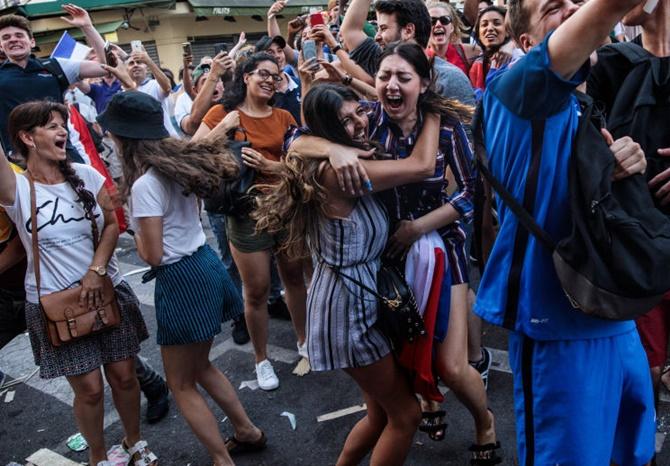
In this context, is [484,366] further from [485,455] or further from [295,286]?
[295,286]

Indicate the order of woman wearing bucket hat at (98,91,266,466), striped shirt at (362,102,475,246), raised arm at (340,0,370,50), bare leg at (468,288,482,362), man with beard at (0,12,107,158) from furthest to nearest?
man with beard at (0,12,107,158) → raised arm at (340,0,370,50) → bare leg at (468,288,482,362) → woman wearing bucket hat at (98,91,266,466) → striped shirt at (362,102,475,246)

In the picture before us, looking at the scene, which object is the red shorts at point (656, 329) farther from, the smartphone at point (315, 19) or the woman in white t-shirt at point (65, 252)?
the smartphone at point (315, 19)

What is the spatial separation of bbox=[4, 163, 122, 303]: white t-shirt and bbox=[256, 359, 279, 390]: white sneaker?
4.71 feet

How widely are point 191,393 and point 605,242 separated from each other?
2.13 meters

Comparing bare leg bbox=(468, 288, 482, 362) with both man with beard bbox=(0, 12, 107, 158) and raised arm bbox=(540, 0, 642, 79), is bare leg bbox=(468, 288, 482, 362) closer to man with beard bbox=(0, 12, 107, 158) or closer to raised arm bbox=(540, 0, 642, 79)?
raised arm bbox=(540, 0, 642, 79)

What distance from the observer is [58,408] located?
3.82m

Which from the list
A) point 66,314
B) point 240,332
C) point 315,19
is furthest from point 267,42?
point 66,314

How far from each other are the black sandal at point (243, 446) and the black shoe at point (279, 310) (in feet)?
5.74

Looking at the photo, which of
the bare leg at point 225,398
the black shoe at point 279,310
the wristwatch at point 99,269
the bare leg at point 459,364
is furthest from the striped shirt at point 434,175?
the black shoe at point 279,310

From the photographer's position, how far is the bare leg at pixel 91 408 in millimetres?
2756

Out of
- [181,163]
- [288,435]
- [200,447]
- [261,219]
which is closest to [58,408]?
[200,447]

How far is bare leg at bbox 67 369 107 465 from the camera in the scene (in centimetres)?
276

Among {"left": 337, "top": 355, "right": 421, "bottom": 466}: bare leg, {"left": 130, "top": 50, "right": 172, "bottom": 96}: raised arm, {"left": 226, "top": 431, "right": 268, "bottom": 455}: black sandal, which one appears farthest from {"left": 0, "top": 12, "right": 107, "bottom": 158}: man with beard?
{"left": 337, "top": 355, "right": 421, "bottom": 466}: bare leg

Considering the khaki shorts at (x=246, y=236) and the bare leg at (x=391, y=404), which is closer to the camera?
the bare leg at (x=391, y=404)
